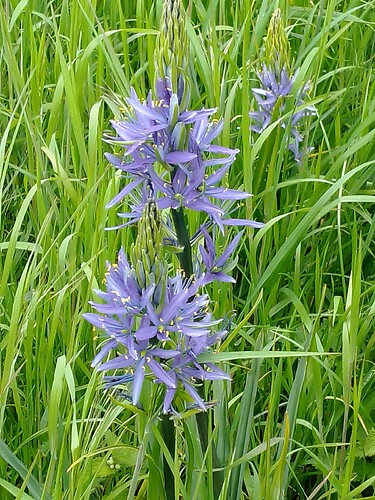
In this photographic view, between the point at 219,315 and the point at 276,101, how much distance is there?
31.8 inches

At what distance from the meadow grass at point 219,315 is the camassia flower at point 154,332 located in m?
0.05

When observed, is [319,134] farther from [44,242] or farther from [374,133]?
[44,242]

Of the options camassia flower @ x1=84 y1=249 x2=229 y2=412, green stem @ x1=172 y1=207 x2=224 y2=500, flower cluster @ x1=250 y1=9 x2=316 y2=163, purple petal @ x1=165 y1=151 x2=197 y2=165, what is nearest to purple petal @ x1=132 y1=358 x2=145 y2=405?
camassia flower @ x1=84 y1=249 x2=229 y2=412

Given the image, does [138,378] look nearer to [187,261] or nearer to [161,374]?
[161,374]

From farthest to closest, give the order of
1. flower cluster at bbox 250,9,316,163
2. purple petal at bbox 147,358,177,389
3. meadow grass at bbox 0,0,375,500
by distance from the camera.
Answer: flower cluster at bbox 250,9,316,163, meadow grass at bbox 0,0,375,500, purple petal at bbox 147,358,177,389

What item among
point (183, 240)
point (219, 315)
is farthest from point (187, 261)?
point (219, 315)

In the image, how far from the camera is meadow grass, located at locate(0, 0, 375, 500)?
1348mm

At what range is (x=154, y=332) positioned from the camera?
111 cm

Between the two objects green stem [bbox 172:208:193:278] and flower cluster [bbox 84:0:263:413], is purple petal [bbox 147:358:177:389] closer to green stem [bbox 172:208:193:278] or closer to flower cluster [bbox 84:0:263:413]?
flower cluster [bbox 84:0:263:413]

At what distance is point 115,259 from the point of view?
168 cm

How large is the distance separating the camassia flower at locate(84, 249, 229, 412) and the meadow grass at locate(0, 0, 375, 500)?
5 centimetres

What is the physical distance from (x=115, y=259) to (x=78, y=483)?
1.81 ft

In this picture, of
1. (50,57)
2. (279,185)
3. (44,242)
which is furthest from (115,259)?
(50,57)

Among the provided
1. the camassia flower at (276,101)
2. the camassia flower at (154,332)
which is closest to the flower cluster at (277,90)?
the camassia flower at (276,101)
